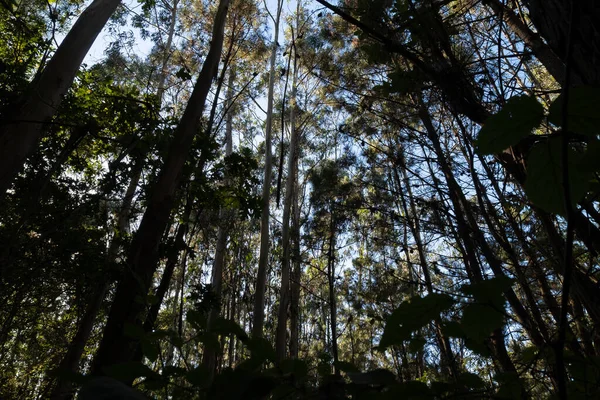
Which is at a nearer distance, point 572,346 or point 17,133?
point 572,346

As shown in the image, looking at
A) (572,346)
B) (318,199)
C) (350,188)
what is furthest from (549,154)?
(318,199)

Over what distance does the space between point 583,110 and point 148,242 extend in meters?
1.65

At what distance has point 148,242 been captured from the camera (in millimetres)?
1653

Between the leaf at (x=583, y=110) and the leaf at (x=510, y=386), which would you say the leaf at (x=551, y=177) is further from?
the leaf at (x=510, y=386)

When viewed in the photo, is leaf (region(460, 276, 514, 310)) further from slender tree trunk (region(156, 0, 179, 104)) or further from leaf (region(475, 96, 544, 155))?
slender tree trunk (region(156, 0, 179, 104))

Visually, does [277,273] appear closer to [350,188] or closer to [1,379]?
[350,188]

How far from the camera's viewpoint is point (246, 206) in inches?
123

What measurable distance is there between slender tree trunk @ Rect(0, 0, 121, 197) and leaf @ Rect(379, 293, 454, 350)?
6.02 ft

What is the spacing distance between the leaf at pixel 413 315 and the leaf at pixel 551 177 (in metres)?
0.16

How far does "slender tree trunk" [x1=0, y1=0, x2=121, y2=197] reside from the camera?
2.15 meters

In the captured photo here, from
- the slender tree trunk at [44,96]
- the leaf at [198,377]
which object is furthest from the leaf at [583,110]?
the slender tree trunk at [44,96]

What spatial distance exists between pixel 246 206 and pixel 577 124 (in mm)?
2881

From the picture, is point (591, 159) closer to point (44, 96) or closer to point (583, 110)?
point (583, 110)

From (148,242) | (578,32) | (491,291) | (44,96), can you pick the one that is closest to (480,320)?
(491,291)
